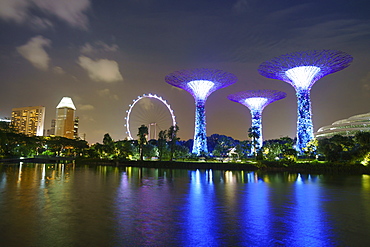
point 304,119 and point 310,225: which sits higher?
point 304,119

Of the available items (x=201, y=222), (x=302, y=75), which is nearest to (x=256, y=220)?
(x=201, y=222)

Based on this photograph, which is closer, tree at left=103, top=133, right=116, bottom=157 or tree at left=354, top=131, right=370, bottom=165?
tree at left=354, top=131, right=370, bottom=165

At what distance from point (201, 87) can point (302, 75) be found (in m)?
24.2

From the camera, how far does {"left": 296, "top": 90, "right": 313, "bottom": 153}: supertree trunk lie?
61.9 metres

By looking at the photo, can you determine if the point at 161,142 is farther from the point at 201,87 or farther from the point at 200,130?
the point at 201,87

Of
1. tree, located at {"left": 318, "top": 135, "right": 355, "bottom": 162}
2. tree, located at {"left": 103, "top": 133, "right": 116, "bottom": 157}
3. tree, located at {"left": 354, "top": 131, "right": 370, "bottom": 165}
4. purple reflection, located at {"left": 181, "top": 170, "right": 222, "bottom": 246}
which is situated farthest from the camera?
tree, located at {"left": 103, "top": 133, "right": 116, "bottom": 157}

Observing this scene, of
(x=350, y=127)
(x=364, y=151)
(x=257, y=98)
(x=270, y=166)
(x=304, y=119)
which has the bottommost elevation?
(x=270, y=166)

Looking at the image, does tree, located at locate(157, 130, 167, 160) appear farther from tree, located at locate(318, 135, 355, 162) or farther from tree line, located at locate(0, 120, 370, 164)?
tree, located at locate(318, 135, 355, 162)

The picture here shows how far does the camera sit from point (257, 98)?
8106cm

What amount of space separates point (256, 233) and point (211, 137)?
604 ft

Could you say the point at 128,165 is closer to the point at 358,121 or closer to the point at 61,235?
the point at 61,235

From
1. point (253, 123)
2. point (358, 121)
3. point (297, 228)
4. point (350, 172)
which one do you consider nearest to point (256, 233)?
point (297, 228)

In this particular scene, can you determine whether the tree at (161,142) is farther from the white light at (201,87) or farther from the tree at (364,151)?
the tree at (364,151)

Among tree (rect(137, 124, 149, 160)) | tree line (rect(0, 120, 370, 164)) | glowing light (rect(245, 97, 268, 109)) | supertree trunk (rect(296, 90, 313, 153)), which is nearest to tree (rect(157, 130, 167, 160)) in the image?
tree line (rect(0, 120, 370, 164))
